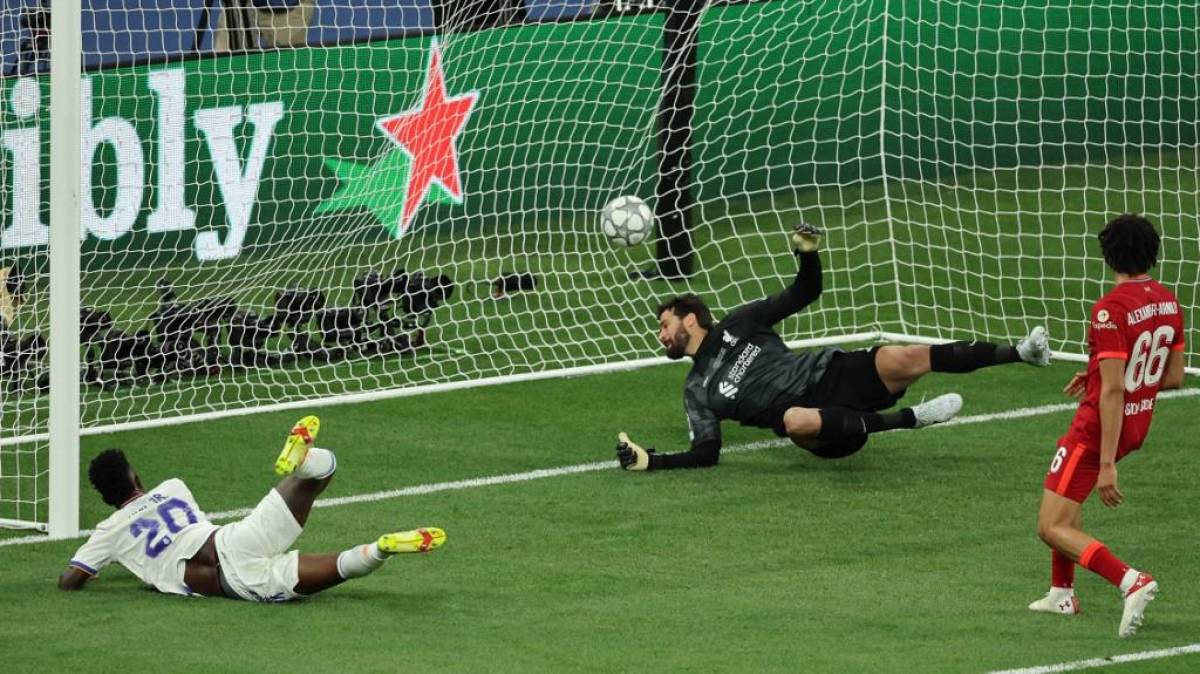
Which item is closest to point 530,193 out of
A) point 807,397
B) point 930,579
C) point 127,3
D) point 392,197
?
point 392,197

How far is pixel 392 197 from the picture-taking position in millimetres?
13656

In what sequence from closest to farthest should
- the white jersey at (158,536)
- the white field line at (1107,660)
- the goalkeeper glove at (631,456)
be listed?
1. the white field line at (1107,660)
2. the white jersey at (158,536)
3. the goalkeeper glove at (631,456)

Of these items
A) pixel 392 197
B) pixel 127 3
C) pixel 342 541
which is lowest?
pixel 342 541

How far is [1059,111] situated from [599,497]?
334 inches

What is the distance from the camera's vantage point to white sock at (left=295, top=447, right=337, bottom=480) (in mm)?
7625

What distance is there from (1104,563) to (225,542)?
3346 mm

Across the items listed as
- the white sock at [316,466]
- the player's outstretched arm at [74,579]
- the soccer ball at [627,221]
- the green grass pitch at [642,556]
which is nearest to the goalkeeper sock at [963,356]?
the green grass pitch at [642,556]

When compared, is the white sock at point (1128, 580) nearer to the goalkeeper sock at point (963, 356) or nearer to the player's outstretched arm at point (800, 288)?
the goalkeeper sock at point (963, 356)

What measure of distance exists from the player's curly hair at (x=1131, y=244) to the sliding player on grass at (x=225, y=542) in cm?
280

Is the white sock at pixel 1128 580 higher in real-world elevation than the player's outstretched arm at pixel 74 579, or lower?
higher

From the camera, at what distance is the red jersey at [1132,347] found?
693 centimetres

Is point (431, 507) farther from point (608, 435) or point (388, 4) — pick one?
point (388, 4)

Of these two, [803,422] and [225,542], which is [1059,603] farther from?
[225,542]

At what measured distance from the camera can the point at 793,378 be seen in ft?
33.2
